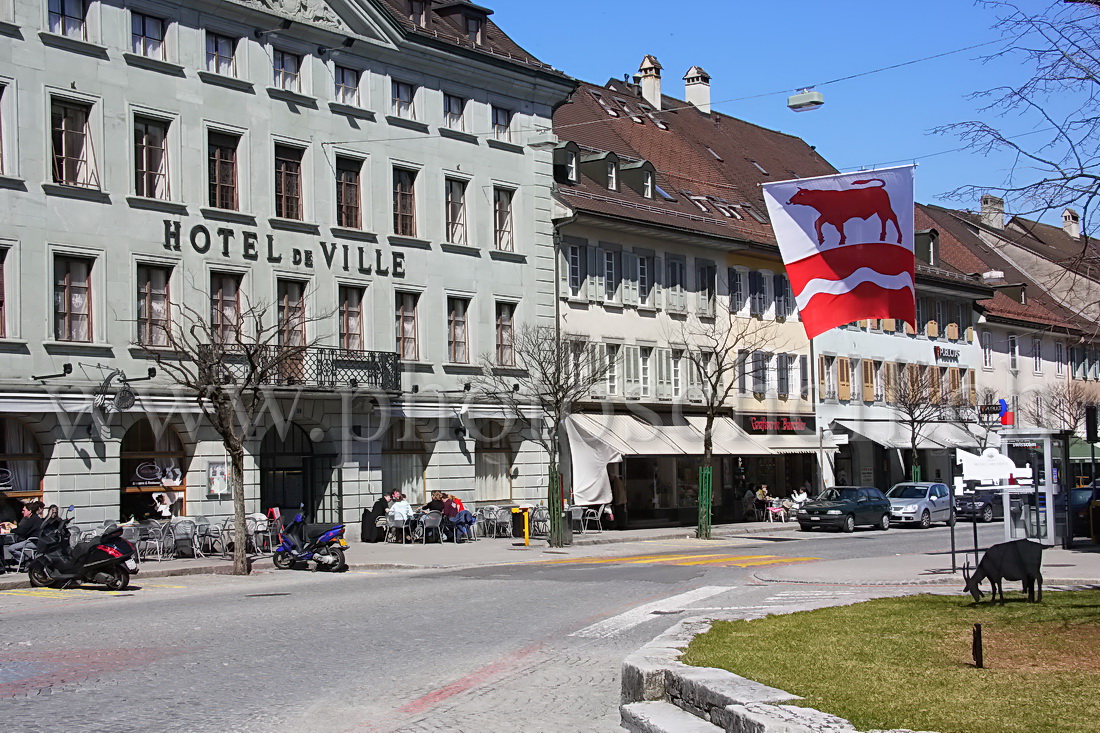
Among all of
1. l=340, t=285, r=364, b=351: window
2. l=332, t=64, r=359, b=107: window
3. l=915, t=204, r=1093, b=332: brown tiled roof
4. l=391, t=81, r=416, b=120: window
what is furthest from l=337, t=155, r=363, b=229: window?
l=915, t=204, r=1093, b=332: brown tiled roof

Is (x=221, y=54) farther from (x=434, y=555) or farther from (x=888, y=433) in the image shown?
(x=888, y=433)

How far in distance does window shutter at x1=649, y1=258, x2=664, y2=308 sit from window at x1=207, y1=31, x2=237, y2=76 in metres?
17.1

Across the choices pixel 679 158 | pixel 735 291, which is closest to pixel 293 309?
pixel 735 291

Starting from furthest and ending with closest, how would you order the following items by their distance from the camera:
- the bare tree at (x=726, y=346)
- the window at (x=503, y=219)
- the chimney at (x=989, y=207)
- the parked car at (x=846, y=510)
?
the bare tree at (x=726, y=346), the parked car at (x=846, y=510), the window at (x=503, y=219), the chimney at (x=989, y=207)

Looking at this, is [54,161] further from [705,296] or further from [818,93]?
[705,296]

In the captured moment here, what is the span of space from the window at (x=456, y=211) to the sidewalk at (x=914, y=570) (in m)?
16.6

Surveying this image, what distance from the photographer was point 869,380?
56656 millimetres

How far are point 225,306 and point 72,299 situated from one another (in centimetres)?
396

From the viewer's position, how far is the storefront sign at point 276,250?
3183 cm

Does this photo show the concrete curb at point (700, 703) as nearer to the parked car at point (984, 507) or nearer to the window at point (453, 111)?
the window at point (453, 111)

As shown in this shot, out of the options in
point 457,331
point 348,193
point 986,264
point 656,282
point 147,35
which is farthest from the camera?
point 986,264

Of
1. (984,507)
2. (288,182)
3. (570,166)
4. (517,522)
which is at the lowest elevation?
(984,507)

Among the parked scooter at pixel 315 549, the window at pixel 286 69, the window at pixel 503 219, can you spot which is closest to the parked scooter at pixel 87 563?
the parked scooter at pixel 315 549

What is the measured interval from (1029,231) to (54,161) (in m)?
22.7
